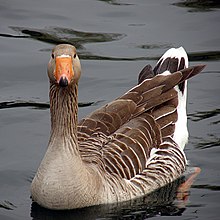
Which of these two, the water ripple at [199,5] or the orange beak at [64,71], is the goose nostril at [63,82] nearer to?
the orange beak at [64,71]

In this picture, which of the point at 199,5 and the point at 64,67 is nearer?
the point at 64,67

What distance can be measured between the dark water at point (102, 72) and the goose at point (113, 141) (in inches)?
7.7

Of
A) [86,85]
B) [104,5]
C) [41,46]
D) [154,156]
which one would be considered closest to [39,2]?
[104,5]

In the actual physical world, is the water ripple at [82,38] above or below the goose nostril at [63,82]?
above

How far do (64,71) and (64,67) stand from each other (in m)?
0.06

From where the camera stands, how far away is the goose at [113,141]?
28.7 ft

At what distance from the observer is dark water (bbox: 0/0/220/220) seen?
9297 mm

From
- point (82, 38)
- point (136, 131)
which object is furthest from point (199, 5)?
point (136, 131)

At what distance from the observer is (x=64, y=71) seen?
27.5 feet

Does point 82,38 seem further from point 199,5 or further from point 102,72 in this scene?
point 199,5

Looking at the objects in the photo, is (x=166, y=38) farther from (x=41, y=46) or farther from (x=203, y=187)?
(x=203, y=187)

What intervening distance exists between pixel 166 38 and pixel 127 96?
13.7 feet

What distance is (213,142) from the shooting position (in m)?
10.7

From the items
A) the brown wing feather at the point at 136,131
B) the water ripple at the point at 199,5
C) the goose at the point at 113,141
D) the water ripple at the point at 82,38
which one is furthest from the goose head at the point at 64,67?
the water ripple at the point at 199,5
